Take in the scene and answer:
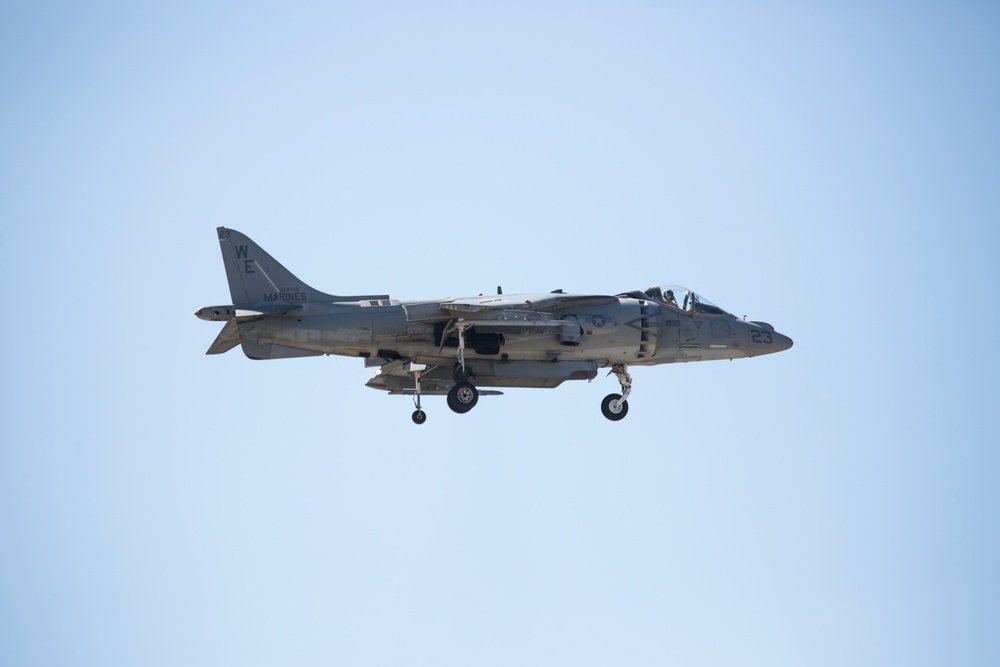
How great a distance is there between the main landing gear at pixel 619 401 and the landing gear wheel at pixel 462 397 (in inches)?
171

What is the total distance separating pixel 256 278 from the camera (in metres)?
34.1

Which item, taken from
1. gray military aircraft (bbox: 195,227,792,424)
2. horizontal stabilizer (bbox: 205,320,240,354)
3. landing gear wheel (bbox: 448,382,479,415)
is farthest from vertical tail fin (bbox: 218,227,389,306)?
landing gear wheel (bbox: 448,382,479,415)

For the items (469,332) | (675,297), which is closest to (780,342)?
(675,297)

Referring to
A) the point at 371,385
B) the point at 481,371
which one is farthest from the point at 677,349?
the point at 371,385

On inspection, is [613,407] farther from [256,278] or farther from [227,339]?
[227,339]

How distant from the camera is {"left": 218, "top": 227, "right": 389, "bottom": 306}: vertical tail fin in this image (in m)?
34.0

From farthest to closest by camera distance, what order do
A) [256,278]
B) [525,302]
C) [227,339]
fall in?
[525,302] → [256,278] → [227,339]

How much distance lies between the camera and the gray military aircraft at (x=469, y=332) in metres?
33.8

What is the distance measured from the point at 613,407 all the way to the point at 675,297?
136 inches

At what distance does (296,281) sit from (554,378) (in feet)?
23.4

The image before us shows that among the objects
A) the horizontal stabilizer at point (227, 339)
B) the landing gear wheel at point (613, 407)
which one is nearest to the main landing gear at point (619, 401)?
the landing gear wheel at point (613, 407)

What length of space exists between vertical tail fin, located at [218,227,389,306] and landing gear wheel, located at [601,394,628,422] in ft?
25.6

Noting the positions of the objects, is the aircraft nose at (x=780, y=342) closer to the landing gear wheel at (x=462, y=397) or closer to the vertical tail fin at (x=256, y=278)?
the landing gear wheel at (x=462, y=397)

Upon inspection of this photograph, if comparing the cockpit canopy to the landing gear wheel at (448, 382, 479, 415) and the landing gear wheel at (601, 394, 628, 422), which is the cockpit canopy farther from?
the landing gear wheel at (448, 382, 479, 415)
